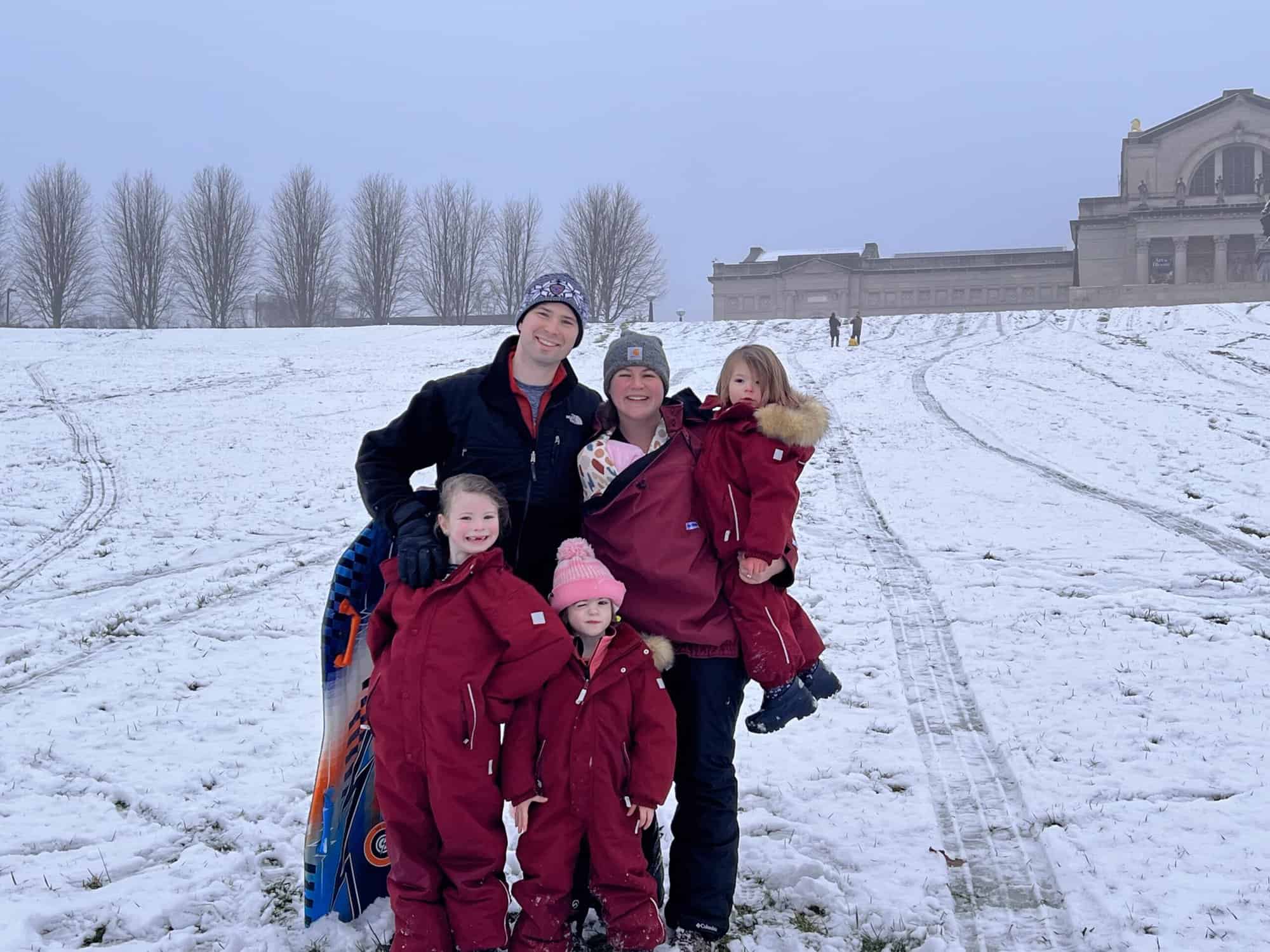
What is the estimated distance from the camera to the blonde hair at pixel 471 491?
3.29 m

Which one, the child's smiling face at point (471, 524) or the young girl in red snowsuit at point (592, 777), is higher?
the child's smiling face at point (471, 524)

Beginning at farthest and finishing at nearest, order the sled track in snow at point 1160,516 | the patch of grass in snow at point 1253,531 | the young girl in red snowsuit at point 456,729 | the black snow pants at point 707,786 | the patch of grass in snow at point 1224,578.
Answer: the patch of grass in snow at point 1253,531 < the sled track in snow at point 1160,516 < the patch of grass in snow at point 1224,578 < the black snow pants at point 707,786 < the young girl in red snowsuit at point 456,729

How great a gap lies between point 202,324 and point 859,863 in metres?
62.0

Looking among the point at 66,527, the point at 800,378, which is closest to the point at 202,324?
the point at 800,378

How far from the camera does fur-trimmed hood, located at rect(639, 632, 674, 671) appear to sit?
336 centimetres

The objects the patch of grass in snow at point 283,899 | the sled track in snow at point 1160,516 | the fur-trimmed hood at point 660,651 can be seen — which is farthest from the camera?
the sled track in snow at point 1160,516

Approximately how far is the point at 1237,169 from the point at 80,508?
216 ft

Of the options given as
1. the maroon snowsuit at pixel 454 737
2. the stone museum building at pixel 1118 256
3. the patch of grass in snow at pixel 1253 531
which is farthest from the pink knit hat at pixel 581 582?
the stone museum building at pixel 1118 256

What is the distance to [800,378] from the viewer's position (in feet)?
81.5

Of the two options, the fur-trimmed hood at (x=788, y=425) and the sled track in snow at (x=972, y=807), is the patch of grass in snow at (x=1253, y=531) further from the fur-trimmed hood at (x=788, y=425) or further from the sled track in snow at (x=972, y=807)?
the fur-trimmed hood at (x=788, y=425)

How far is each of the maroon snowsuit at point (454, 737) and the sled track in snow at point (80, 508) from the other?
7713mm

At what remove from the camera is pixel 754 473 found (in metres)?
3.41

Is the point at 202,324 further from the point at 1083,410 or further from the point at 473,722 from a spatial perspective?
the point at 473,722

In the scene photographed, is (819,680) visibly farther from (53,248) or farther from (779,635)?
(53,248)
